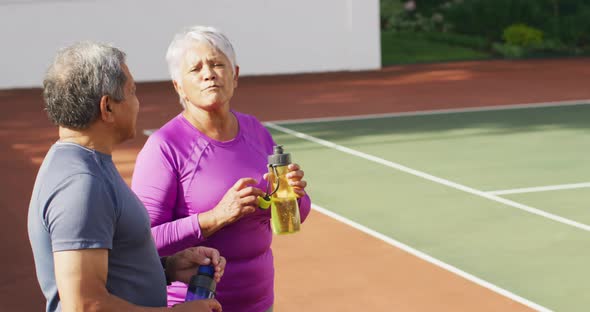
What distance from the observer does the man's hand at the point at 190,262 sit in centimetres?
358

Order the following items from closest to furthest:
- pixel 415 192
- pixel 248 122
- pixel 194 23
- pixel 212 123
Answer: pixel 212 123 → pixel 248 122 → pixel 415 192 → pixel 194 23

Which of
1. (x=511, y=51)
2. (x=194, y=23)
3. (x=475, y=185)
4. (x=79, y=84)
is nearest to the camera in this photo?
(x=79, y=84)

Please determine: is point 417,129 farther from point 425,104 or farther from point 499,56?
point 499,56

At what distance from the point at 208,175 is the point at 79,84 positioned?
1.15 m

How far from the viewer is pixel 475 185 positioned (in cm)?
1146

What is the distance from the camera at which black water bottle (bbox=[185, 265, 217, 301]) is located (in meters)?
3.38

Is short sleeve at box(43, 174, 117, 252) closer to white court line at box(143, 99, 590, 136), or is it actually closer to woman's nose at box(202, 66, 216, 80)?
woman's nose at box(202, 66, 216, 80)

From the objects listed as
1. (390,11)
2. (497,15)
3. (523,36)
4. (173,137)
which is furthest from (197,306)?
(390,11)

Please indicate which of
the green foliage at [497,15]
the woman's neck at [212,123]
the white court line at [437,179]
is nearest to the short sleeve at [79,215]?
the woman's neck at [212,123]

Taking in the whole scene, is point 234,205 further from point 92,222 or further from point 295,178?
point 92,222

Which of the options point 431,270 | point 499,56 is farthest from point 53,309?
point 499,56

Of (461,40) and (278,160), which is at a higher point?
(278,160)

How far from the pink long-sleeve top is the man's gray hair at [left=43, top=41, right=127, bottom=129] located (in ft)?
3.27

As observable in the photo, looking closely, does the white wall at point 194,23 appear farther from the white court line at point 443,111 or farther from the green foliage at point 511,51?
the white court line at point 443,111
